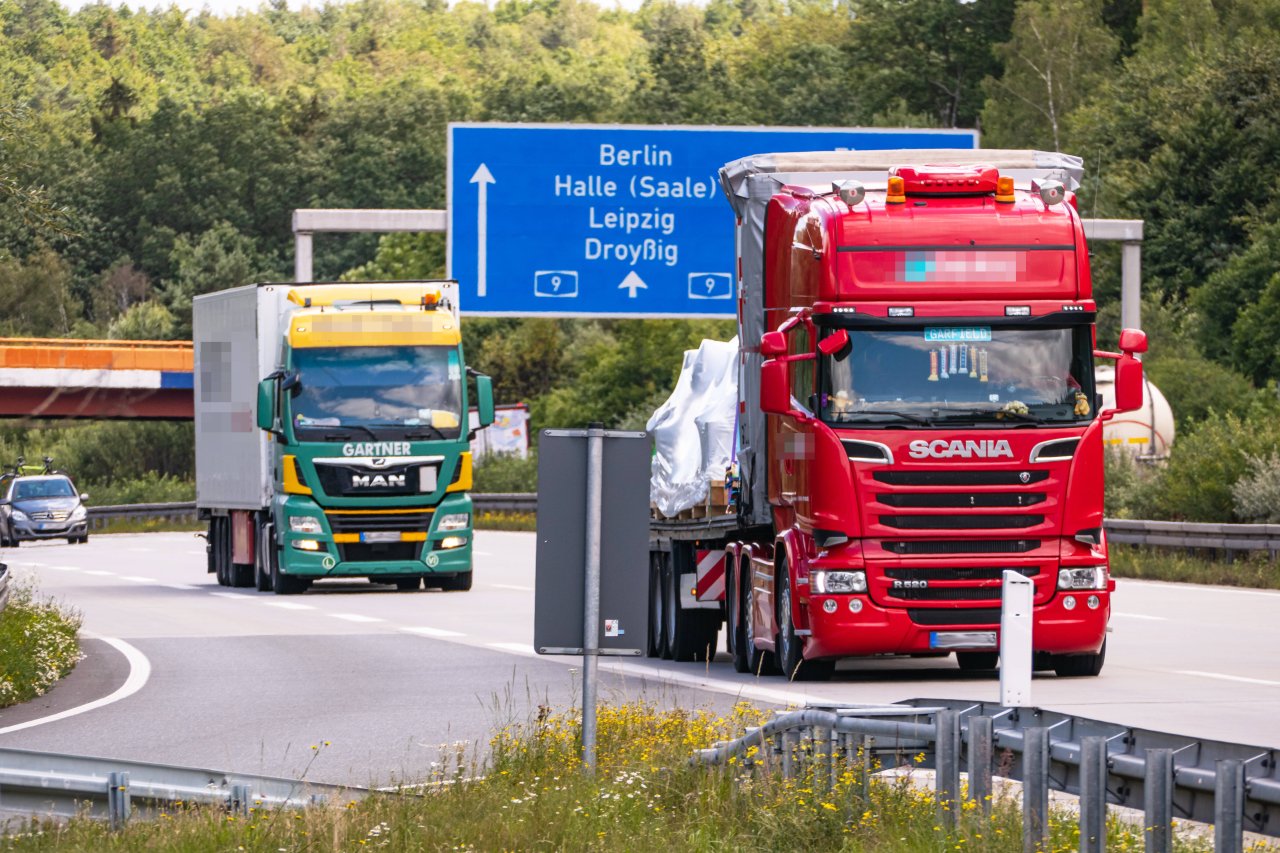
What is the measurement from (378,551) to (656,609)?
1041cm

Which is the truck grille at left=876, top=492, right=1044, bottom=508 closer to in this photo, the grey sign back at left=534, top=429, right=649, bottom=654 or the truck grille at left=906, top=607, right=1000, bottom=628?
the truck grille at left=906, top=607, right=1000, bottom=628

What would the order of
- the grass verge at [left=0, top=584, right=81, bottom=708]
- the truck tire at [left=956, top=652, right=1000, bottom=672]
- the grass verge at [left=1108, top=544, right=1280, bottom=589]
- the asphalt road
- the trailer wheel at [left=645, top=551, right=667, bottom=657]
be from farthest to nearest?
the grass verge at [left=1108, top=544, right=1280, bottom=589] < the trailer wheel at [left=645, top=551, right=667, bottom=657] < the truck tire at [left=956, top=652, right=1000, bottom=672] < the grass verge at [left=0, top=584, right=81, bottom=708] < the asphalt road

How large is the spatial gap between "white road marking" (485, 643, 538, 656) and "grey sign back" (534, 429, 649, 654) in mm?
9965

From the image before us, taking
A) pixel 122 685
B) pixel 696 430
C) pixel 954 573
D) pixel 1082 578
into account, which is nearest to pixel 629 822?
pixel 954 573

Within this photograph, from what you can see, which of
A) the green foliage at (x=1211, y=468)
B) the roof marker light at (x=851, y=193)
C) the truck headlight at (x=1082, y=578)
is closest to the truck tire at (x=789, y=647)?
the truck headlight at (x=1082, y=578)

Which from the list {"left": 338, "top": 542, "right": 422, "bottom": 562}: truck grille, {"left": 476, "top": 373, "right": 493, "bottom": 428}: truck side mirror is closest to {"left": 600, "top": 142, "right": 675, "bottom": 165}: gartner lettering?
{"left": 476, "top": 373, "right": 493, "bottom": 428}: truck side mirror

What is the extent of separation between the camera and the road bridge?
73.8 meters

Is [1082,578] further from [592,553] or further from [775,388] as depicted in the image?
[592,553]

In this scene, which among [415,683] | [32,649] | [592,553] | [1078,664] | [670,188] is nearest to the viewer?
[592,553]

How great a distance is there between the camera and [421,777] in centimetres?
1098

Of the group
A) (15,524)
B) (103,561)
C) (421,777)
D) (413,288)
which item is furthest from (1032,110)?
(421,777)

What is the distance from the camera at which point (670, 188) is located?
29359 mm

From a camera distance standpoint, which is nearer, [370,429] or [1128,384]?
[1128,384]

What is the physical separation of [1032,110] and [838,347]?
78661mm
